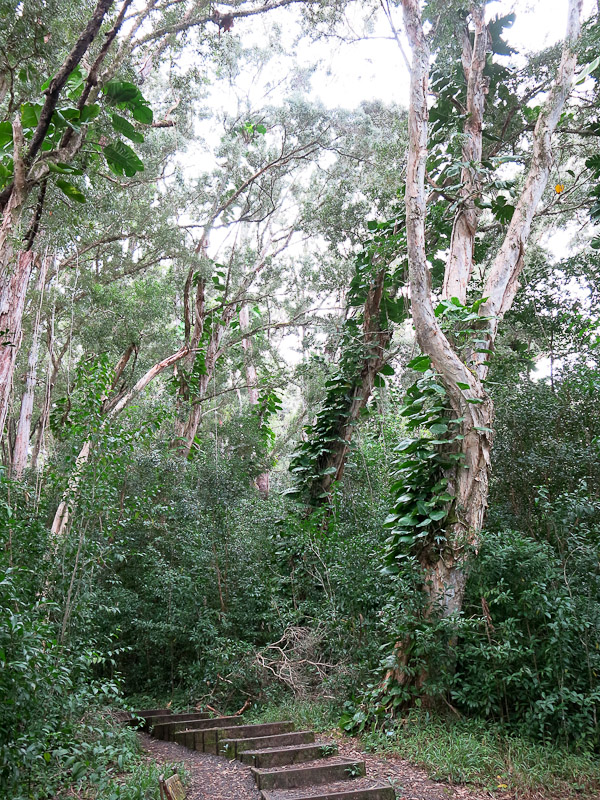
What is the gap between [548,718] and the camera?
4.86 metres

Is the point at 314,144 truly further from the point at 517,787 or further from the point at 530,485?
the point at 517,787

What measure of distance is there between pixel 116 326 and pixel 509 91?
7.46m

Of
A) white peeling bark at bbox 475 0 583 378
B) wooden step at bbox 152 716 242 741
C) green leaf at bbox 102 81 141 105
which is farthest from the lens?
white peeling bark at bbox 475 0 583 378

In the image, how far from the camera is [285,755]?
477cm

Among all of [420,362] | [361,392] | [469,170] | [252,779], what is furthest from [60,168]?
[361,392]

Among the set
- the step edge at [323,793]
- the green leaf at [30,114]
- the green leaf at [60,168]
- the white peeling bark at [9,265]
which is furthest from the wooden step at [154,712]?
the green leaf at [30,114]

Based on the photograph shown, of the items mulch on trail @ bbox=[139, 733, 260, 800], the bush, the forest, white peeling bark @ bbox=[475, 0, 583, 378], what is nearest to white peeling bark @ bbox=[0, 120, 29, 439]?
the forest

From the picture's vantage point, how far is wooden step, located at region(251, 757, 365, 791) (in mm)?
4250

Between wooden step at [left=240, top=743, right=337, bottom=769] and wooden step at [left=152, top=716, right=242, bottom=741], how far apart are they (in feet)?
4.07

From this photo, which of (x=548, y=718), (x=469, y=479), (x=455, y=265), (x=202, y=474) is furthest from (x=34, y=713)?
(x=455, y=265)

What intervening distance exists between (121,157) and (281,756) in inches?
200

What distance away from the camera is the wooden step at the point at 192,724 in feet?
20.0

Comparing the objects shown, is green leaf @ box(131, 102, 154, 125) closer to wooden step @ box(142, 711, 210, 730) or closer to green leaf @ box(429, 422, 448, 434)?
green leaf @ box(429, 422, 448, 434)

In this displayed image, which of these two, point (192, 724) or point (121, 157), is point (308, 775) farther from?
point (121, 157)
